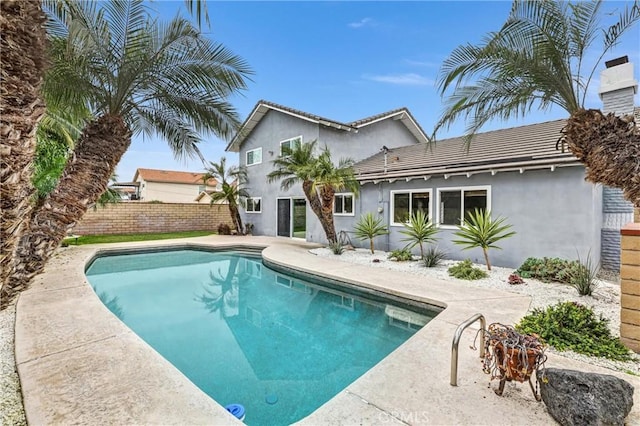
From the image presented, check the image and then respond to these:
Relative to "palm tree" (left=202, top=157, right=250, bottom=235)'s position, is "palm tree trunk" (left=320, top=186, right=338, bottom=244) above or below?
below

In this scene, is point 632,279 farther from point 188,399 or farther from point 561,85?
point 188,399

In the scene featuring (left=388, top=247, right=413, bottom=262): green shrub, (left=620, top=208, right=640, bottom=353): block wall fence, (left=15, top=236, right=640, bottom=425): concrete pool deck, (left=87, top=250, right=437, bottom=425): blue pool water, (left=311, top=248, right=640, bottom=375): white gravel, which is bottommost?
(left=87, top=250, right=437, bottom=425): blue pool water

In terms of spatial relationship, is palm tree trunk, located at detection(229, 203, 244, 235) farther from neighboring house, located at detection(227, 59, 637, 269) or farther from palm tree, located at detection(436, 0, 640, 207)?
palm tree, located at detection(436, 0, 640, 207)

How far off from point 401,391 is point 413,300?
395cm

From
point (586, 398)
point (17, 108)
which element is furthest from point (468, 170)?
point (17, 108)

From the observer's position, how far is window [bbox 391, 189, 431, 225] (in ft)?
41.0

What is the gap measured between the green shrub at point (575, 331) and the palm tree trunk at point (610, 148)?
2.57 m

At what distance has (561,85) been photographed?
639 cm

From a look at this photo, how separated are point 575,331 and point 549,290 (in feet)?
10.7

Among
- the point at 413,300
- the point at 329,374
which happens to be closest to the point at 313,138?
the point at 413,300

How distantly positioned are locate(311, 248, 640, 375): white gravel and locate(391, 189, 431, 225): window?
221 centimetres

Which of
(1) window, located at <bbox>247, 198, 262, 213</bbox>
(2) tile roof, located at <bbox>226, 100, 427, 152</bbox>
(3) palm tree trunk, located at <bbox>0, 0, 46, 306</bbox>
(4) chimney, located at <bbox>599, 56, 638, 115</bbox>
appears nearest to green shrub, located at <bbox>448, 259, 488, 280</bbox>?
(4) chimney, located at <bbox>599, 56, 638, 115</bbox>

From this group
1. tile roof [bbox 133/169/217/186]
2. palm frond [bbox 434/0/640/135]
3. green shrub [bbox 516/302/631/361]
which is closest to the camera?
green shrub [bbox 516/302/631/361]
